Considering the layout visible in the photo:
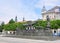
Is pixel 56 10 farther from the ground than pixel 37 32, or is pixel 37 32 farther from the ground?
pixel 56 10

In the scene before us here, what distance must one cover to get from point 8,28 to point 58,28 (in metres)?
23.6

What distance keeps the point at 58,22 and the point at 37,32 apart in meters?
32.4

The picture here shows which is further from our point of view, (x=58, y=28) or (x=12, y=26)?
(x=12, y=26)

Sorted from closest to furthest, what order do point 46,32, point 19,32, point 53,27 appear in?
point 46,32
point 19,32
point 53,27

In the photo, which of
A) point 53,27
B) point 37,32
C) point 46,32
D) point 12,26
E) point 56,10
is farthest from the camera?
point 56,10

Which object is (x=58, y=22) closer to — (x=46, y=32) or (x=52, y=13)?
(x=52, y=13)

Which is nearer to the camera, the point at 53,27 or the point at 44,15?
the point at 53,27

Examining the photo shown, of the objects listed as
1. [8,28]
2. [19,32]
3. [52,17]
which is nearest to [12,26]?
[8,28]

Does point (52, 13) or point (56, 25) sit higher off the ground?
point (52, 13)

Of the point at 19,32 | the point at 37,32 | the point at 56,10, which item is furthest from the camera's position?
the point at 56,10

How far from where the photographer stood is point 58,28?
236 ft

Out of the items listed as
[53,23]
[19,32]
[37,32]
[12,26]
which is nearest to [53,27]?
[53,23]

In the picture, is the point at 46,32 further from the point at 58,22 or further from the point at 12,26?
Result: the point at 12,26

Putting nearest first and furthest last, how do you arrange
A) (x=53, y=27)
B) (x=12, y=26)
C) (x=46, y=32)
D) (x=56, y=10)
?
(x=46, y=32) < (x=53, y=27) < (x=12, y=26) < (x=56, y=10)
